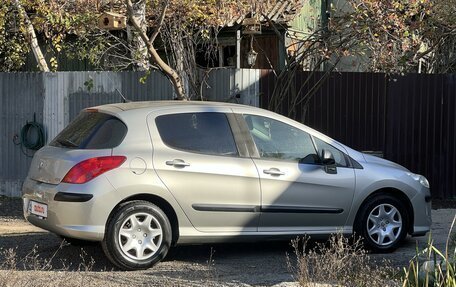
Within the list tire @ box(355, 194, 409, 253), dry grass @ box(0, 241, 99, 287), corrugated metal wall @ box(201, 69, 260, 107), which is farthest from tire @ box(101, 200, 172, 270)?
corrugated metal wall @ box(201, 69, 260, 107)

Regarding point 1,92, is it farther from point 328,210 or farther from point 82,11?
point 328,210

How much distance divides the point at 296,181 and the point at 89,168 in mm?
2187

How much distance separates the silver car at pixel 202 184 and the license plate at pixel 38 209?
20mm

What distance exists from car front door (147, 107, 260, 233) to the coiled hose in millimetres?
5349

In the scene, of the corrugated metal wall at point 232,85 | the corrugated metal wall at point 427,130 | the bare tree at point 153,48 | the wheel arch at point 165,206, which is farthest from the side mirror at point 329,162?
the corrugated metal wall at point 427,130

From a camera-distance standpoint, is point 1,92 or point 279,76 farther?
point 1,92

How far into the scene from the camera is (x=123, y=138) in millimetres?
6277

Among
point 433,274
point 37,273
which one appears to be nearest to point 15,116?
point 37,273

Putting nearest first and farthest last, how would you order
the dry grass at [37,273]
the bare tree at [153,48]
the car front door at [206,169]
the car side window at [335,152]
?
1. the dry grass at [37,273]
2. the car front door at [206,169]
3. the car side window at [335,152]
4. the bare tree at [153,48]

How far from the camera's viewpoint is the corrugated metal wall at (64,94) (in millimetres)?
10609

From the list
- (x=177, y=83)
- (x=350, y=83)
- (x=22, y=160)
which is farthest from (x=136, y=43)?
(x=350, y=83)

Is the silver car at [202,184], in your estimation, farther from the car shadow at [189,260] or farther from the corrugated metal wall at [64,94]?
the corrugated metal wall at [64,94]

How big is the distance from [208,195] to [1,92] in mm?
6832

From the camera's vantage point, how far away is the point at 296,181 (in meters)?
6.77
